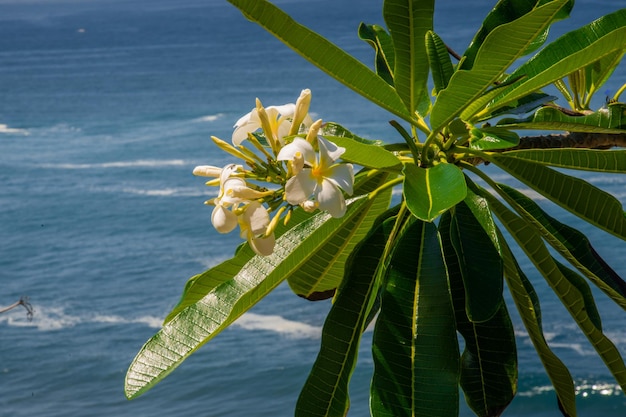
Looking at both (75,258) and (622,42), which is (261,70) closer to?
(75,258)

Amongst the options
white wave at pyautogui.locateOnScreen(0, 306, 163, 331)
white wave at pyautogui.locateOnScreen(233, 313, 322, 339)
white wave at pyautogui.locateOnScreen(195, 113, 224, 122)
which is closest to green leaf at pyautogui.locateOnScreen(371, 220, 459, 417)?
white wave at pyautogui.locateOnScreen(233, 313, 322, 339)

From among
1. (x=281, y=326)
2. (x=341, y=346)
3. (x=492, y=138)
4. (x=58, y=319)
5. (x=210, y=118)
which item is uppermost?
(x=492, y=138)

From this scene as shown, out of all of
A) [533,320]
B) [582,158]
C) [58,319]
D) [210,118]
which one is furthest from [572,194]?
[210,118]

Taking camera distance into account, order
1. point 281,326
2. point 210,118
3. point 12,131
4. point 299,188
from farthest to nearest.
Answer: point 12,131, point 210,118, point 281,326, point 299,188

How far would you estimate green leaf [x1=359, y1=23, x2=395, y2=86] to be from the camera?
42.4 inches

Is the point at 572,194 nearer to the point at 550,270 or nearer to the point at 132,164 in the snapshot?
the point at 550,270

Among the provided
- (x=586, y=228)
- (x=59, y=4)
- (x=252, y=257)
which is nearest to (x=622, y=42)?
(x=252, y=257)

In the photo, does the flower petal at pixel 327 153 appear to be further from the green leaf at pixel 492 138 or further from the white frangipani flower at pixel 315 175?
the green leaf at pixel 492 138

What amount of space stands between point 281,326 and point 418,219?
8911mm

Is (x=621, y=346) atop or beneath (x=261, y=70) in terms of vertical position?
atop

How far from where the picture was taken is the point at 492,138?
0.82 metres

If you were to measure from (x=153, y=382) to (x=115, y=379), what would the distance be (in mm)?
7946

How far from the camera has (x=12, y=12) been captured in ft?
167

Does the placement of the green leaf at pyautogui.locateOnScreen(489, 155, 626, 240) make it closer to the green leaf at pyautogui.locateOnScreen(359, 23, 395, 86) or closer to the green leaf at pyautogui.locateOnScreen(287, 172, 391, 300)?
the green leaf at pyautogui.locateOnScreen(287, 172, 391, 300)
